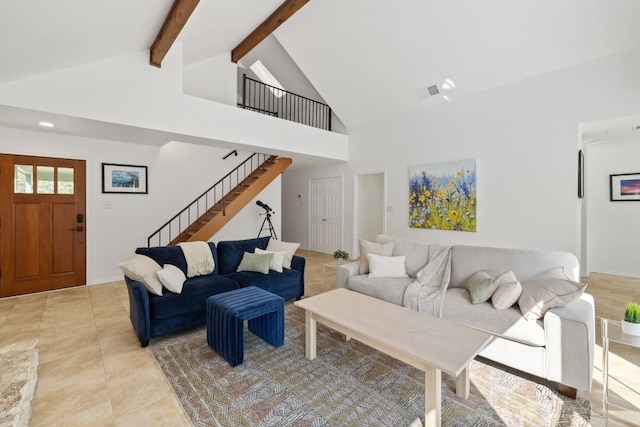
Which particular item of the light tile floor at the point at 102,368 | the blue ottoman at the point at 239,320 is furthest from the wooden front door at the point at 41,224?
the blue ottoman at the point at 239,320

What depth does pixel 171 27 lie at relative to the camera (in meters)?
2.87

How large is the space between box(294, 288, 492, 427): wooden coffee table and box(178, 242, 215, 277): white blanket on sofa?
1542 mm

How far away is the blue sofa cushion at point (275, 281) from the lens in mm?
3303

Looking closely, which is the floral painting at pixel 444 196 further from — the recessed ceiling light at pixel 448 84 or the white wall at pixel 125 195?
the white wall at pixel 125 195

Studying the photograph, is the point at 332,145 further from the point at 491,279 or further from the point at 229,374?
the point at 229,374

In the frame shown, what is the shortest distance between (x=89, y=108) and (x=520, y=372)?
4937 millimetres

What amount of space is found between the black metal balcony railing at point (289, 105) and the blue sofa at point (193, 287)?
4025mm

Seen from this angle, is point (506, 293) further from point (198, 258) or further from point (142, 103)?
point (142, 103)

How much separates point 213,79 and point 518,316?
221 inches

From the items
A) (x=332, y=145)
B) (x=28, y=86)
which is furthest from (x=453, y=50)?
(x=28, y=86)

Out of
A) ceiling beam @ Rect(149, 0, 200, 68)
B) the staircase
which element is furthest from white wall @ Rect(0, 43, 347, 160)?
the staircase

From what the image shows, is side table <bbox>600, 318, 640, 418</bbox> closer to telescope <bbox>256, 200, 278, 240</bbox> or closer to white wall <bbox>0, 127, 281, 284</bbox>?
telescope <bbox>256, 200, 278, 240</bbox>

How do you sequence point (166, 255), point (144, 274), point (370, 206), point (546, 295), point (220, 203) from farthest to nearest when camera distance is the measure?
1. point (370, 206)
2. point (220, 203)
3. point (166, 255)
4. point (144, 274)
5. point (546, 295)

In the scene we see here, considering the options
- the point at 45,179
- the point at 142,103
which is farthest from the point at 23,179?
the point at 142,103
